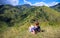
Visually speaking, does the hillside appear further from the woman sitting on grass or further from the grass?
the woman sitting on grass

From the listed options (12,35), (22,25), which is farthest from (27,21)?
(12,35)

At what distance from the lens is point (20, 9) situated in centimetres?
412

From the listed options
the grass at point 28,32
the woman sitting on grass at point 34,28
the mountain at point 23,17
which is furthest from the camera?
the mountain at point 23,17

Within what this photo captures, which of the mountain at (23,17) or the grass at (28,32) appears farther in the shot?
the mountain at (23,17)

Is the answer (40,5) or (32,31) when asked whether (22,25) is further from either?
(40,5)

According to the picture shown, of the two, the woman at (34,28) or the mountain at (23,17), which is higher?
the mountain at (23,17)

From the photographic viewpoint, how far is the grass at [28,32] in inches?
139

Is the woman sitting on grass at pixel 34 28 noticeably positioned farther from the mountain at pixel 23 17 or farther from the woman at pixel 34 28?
the mountain at pixel 23 17

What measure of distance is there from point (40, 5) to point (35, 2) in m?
0.14

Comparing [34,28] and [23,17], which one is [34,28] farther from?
Result: [23,17]

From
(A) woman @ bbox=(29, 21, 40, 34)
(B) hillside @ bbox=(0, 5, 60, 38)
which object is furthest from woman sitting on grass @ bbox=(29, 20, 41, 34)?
(B) hillside @ bbox=(0, 5, 60, 38)

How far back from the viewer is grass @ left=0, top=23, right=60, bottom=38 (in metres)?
3.54

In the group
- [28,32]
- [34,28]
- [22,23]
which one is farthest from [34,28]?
[22,23]

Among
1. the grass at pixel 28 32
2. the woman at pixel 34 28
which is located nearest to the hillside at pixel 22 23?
the grass at pixel 28 32
